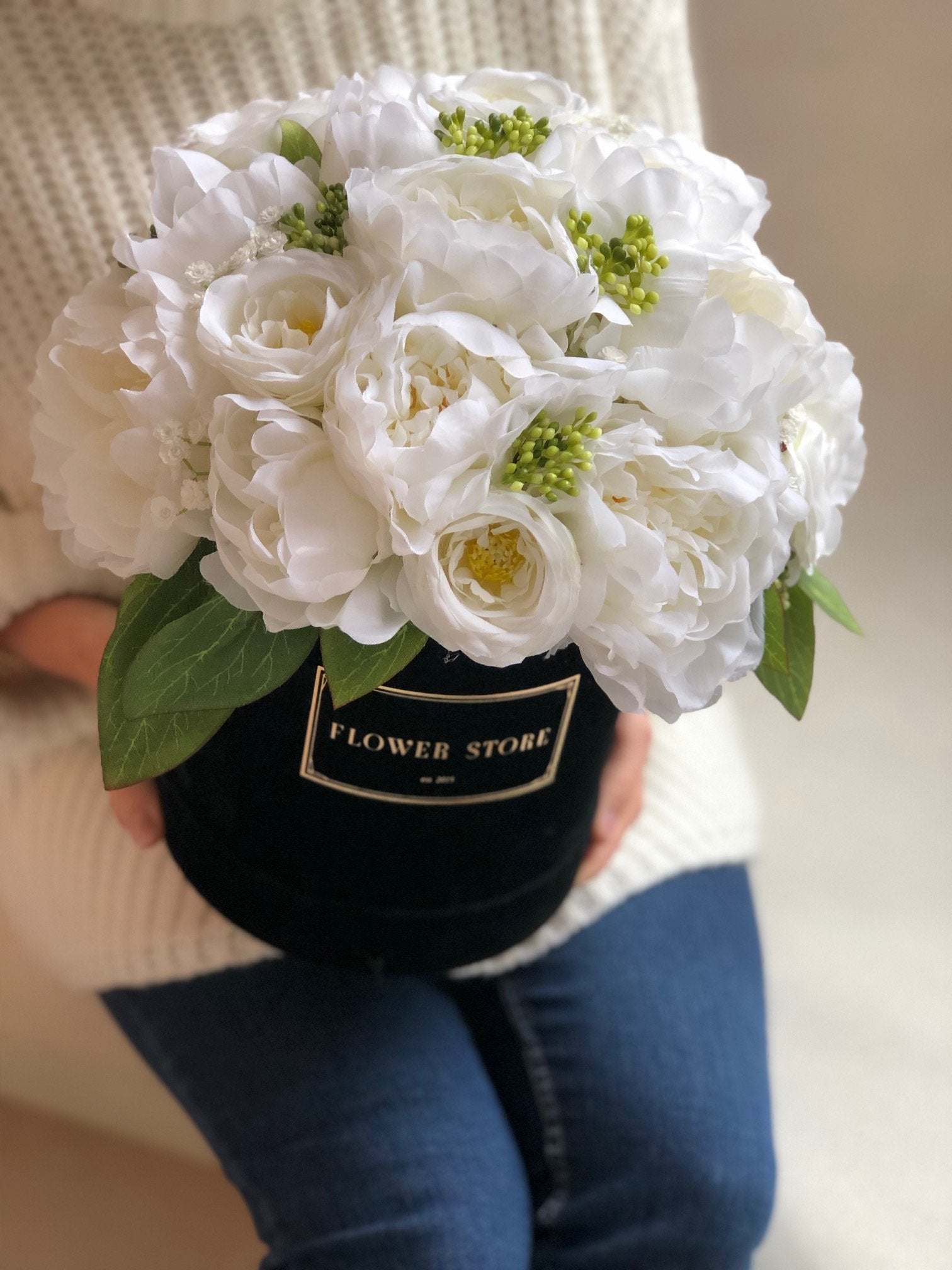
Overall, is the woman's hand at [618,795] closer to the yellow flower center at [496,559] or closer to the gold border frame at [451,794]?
the gold border frame at [451,794]

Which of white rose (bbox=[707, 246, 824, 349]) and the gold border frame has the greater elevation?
white rose (bbox=[707, 246, 824, 349])

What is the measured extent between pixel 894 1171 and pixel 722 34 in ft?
3.52

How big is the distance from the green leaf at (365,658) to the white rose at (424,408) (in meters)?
0.05

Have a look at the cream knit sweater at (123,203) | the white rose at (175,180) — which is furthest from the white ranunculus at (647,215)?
the cream knit sweater at (123,203)

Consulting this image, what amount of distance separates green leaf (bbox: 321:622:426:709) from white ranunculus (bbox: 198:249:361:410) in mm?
78

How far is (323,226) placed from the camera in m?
0.33

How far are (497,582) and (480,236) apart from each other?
0.10 meters

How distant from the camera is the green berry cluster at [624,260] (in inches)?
12.8

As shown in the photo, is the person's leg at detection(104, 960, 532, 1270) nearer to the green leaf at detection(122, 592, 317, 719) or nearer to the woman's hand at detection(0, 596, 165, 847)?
Answer: the woman's hand at detection(0, 596, 165, 847)

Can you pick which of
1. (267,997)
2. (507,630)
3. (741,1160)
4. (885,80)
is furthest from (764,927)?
(885,80)

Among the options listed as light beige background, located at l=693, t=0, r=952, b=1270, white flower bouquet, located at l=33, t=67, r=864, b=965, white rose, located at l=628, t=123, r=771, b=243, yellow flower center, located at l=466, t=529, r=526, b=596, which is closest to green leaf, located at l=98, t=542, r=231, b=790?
white flower bouquet, located at l=33, t=67, r=864, b=965

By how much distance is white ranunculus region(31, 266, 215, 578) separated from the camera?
0.33 m

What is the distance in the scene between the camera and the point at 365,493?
0.31 metres

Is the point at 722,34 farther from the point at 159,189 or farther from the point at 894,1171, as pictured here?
the point at 894,1171
